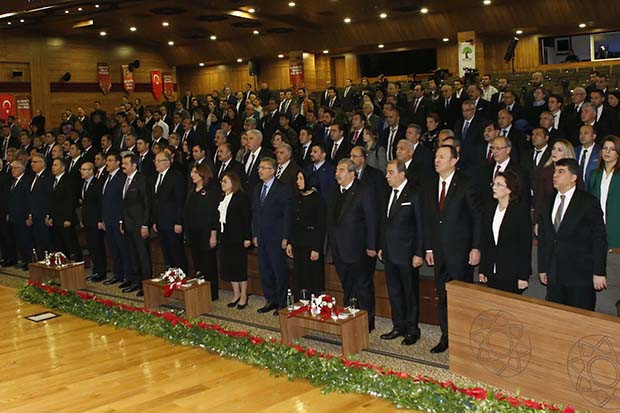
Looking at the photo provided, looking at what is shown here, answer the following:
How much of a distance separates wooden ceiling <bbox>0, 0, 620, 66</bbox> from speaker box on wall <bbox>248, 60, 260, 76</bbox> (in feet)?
1.06

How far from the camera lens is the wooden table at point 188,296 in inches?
258

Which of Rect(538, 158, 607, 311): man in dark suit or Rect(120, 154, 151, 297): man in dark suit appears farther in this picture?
Rect(120, 154, 151, 297): man in dark suit

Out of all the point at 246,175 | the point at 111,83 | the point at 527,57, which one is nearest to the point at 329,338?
the point at 246,175

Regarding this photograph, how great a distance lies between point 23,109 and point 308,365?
17.2 meters

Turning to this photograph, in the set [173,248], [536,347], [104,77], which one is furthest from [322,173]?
[104,77]

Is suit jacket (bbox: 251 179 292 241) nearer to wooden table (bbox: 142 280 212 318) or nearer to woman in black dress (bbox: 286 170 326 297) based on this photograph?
woman in black dress (bbox: 286 170 326 297)

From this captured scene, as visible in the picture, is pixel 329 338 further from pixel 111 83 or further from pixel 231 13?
pixel 111 83

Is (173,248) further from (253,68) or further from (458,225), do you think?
(253,68)

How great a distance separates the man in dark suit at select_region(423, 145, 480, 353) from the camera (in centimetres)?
513

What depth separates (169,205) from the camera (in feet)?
24.1

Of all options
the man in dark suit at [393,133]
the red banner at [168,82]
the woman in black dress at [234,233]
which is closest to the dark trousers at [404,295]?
the woman in black dress at [234,233]

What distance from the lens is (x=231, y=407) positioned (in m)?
4.39

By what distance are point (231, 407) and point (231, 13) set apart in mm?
14113

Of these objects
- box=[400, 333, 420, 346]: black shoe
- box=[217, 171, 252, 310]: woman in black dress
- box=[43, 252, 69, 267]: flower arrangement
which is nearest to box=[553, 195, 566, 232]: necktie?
box=[400, 333, 420, 346]: black shoe
